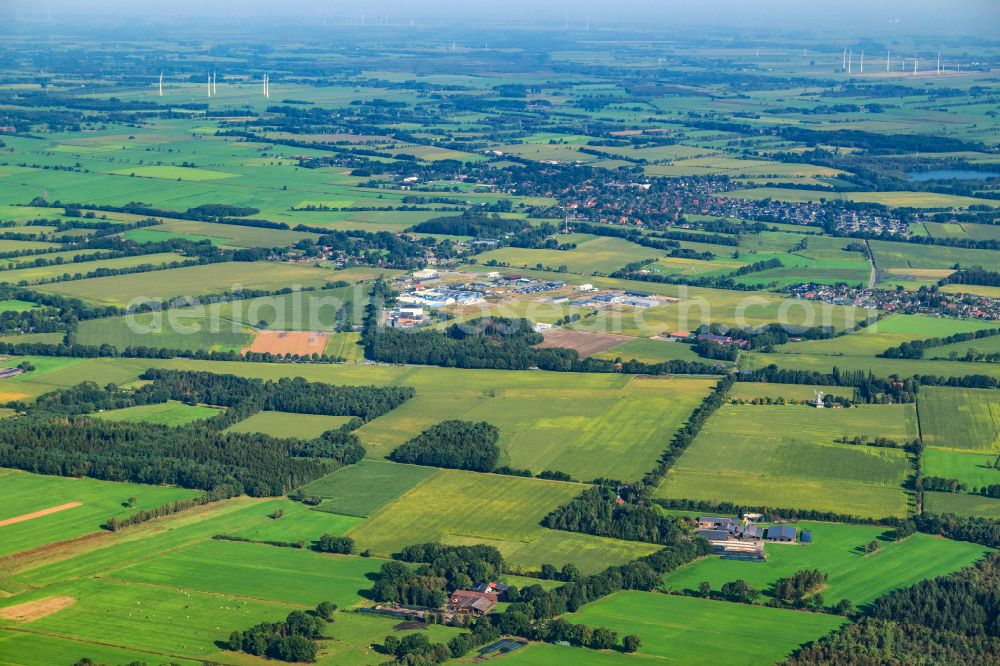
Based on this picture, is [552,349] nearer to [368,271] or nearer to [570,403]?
[570,403]

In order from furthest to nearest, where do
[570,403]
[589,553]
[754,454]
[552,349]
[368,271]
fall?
[368,271], [552,349], [570,403], [754,454], [589,553]

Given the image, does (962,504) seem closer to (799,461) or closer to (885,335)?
(799,461)

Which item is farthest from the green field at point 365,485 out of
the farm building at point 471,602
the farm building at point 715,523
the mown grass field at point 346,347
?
the mown grass field at point 346,347

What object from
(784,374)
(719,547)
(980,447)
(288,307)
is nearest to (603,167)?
(288,307)

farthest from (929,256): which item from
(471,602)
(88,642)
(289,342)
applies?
(88,642)

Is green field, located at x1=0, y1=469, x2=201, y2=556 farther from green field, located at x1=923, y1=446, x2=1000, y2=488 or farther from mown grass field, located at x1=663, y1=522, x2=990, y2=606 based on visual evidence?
green field, located at x1=923, y1=446, x2=1000, y2=488

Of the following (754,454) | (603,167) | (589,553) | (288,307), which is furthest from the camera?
(603,167)

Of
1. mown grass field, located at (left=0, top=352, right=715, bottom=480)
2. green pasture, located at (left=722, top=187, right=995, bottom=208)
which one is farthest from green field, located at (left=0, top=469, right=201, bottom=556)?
green pasture, located at (left=722, top=187, right=995, bottom=208)
